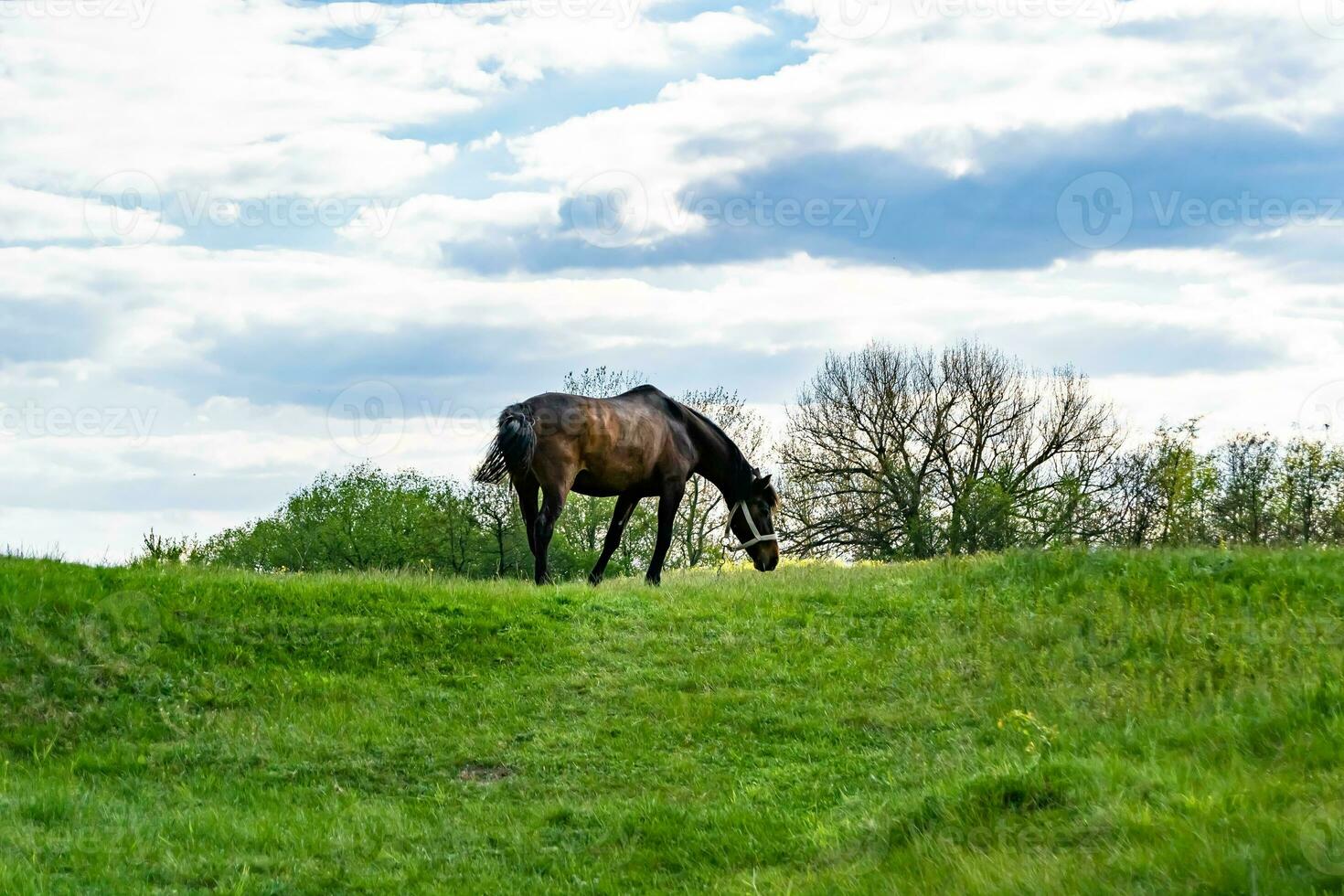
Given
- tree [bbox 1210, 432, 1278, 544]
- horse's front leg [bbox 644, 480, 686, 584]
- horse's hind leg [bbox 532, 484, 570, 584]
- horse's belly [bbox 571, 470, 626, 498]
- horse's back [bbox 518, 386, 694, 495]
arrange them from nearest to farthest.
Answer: horse's hind leg [bbox 532, 484, 570, 584], horse's back [bbox 518, 386, 694, 495], horse's belly [bbox 571, 470, 626, 498], horse's front leg [bbox 644, 480, 686, 584], tree [bbox 1210, 432, 1278, 544]

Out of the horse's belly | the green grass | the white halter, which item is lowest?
the green grass

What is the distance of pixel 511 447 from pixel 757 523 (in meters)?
5.42

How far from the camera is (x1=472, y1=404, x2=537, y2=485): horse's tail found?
17.0 metres

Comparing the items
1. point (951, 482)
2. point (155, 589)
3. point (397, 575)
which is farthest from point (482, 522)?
point (155, 589)

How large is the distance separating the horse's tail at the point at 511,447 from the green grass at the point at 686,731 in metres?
1.72

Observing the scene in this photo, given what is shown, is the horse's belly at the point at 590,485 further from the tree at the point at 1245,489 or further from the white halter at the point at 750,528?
the tree at the point at 1245,489

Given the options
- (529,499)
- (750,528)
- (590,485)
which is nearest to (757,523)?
(750,528)

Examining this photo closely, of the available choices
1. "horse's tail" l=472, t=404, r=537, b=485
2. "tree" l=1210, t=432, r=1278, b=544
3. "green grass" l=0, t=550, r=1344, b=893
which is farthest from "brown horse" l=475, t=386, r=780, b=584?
"tree" l=1210, t=432, r=1278, b=544

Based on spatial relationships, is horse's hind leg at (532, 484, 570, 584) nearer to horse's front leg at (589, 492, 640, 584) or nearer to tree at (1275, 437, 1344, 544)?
horse's front leg at (589, 492, 640, 584)

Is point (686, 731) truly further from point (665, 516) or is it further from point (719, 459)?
point (719, 459)

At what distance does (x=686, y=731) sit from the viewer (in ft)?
37.2

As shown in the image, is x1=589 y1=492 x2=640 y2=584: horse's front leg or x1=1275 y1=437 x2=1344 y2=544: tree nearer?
x1=589 y1=492 x2=640 y2=584: horse's front leg

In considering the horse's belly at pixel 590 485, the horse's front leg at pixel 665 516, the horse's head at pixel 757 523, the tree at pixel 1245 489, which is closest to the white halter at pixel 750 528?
the horse's head at pixel 757 523

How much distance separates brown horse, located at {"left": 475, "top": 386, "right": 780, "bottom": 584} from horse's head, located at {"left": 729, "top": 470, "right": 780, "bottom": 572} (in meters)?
0.02
